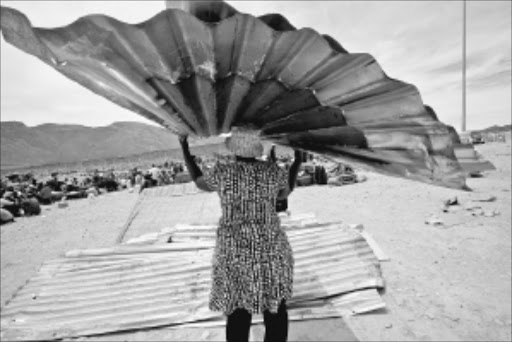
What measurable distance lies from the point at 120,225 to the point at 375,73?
9552mm

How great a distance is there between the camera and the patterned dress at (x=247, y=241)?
2193 millimetres

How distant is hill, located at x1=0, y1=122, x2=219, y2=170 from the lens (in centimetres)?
13900

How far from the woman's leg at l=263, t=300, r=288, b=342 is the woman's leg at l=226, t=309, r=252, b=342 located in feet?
0.46

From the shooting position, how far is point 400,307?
3680 millimetres

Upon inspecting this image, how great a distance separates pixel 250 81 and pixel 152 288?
Result: 3053 mm

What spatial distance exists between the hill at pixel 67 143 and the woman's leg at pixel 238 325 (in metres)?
129

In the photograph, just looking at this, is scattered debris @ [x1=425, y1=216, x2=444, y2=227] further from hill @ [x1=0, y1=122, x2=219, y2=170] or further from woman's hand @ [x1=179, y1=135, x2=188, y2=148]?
hill @ [x1=0, y1=122, x2=219, y2=170]

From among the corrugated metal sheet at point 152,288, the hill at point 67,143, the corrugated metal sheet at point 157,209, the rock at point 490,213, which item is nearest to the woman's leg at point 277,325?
the corrugated metal sheet at point 152,288

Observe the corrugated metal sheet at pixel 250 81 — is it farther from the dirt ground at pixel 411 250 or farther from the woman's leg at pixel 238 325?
the dirt ground at pixel 411 250

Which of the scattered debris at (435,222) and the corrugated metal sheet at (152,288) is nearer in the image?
the corrugated metal sheet at (152,288)

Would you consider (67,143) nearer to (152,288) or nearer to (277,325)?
(152,288)

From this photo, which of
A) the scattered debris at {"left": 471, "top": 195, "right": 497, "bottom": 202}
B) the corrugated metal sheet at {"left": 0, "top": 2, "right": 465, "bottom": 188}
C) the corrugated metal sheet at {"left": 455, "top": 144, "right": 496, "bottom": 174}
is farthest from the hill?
the corrugated metal sheet at {"left": 455, "top": 144, "right": 496, "bottom": 174}

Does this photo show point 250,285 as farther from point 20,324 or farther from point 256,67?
point 20,324

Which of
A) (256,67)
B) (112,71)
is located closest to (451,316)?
(256,67)
